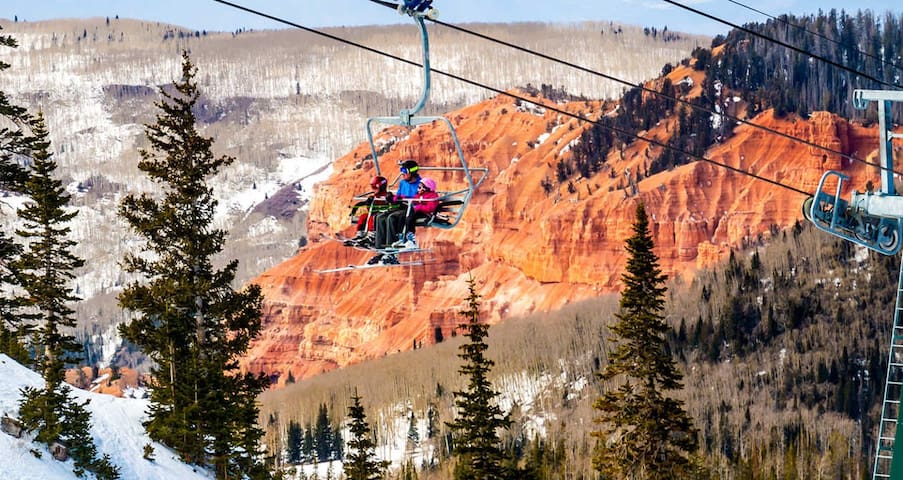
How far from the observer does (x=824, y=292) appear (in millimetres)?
198625

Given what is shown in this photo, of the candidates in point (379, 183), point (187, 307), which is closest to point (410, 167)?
point (379, 183)

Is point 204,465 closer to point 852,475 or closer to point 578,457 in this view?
point 578,457

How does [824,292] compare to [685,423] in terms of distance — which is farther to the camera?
[824,292]

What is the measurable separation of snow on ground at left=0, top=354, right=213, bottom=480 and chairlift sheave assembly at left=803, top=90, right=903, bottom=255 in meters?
21.1

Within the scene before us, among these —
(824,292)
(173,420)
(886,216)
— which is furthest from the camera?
(824,292)

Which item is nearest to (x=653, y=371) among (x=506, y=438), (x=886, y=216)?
(x=886, y=216)

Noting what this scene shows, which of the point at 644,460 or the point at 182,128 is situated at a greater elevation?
the point at 182,128

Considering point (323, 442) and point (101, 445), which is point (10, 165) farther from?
point (323, 442)

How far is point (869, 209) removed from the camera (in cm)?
1728

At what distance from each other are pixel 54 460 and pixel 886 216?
2274 centimetres

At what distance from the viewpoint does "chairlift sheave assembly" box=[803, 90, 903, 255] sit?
668 inches

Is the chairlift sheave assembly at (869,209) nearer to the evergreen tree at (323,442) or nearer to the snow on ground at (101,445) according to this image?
the snow on ground at (101,445)

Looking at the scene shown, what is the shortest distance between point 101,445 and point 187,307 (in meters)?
6.24

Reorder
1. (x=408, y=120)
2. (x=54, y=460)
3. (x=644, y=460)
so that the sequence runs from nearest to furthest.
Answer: (x=408, y=120) → (x=54, y=460) → (x=644, y=460)
